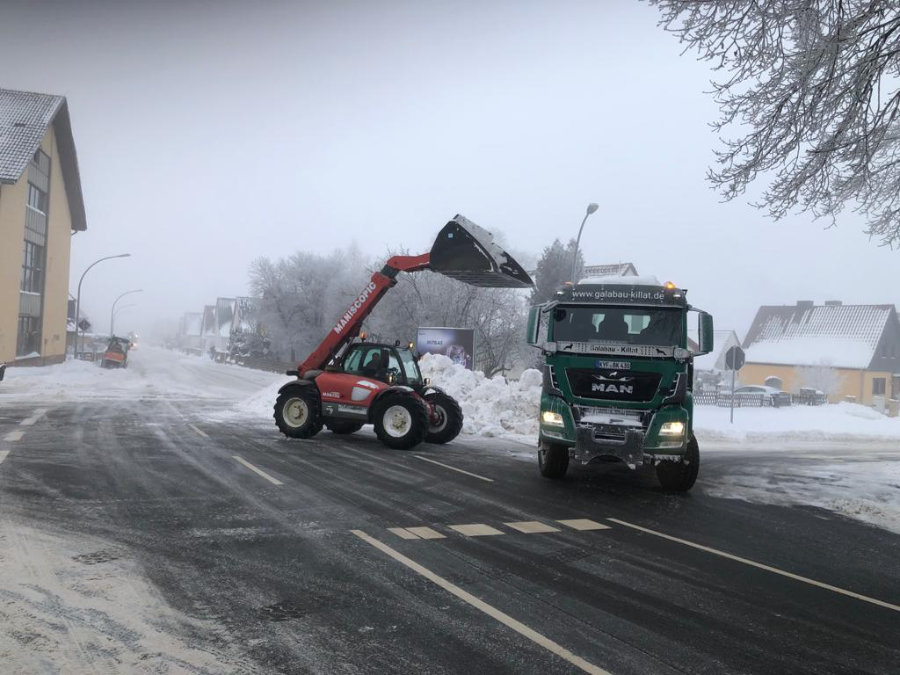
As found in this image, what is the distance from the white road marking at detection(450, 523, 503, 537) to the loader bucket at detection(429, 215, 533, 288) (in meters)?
6.10

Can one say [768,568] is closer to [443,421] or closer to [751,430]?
[443,421]

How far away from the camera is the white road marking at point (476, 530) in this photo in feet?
22.3

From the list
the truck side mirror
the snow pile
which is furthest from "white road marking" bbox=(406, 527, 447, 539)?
the snow pile

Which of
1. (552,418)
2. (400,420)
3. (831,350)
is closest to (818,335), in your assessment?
(831,350)

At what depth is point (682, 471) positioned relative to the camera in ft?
32.0

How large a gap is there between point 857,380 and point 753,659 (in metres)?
53.0

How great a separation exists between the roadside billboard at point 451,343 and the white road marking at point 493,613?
2041 cm

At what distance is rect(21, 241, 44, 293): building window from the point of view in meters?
34.2

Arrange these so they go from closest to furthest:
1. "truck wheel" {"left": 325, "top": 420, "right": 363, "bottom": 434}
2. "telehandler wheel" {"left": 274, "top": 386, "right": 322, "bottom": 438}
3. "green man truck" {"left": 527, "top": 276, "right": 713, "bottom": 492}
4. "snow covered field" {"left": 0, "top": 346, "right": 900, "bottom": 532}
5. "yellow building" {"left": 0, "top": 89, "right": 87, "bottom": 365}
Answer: "green man truck" {"left": 527, "top": 276, "right": 713, "bottom": 492}
"snow covered field" {"left": 0, "top": 346, "right": 900, "bottom": 532}
"telehandler wheel" {"left": 274, "top": 386, "right": 322, "bottom": 438}
"truck wheel" {"left": 325, "top": 420, "right": 363, "bottom": 434}
"yellow building" {"left": 0, "top": 89, "right": 87, "bottom": 365}

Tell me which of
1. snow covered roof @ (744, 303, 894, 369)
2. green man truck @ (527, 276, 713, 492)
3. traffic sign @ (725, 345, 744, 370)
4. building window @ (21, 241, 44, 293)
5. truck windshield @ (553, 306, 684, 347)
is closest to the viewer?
green man truck @ (527, 276, 713, 492)

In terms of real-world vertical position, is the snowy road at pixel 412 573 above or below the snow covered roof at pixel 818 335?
below

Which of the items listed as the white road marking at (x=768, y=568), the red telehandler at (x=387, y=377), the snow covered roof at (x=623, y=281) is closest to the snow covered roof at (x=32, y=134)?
the red telehandler at (x=387, y=377)

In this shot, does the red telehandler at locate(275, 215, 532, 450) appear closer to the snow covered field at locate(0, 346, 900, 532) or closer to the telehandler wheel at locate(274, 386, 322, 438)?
the telehandler wheel at locate(274, 386, 322, 438)

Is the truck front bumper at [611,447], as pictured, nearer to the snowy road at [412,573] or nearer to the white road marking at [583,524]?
the snowy road at [412,573]
